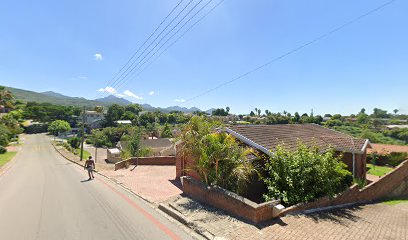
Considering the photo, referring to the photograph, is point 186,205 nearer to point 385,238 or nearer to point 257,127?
point 385,238

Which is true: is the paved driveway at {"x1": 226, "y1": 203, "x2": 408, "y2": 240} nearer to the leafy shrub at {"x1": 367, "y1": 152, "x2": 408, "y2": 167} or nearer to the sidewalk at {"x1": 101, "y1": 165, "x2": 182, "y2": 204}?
the sidewalk at {"x1": 101, "y1": 165, "x2": 182, "y2": 204}

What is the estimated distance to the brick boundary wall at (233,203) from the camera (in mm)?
7902

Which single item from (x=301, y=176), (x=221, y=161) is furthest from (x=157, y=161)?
(x=301, y=176)

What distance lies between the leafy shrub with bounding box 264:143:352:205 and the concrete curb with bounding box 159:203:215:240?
369 centimetres

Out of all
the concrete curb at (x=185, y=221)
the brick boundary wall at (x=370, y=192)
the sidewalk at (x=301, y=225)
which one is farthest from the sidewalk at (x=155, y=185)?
the brick boundary wall at (x=370, y=192)

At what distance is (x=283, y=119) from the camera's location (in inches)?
3452

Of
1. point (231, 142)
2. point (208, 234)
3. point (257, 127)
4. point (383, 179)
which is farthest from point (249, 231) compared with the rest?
point (383, 179)

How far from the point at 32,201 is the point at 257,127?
12.4 meters

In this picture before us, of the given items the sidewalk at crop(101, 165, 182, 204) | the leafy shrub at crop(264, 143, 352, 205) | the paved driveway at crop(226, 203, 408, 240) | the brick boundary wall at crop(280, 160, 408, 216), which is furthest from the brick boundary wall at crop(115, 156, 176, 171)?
the paved driveway at crop(226, 203, 408, 240)

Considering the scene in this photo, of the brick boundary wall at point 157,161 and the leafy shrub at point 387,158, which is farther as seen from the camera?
the leafy shrub at point 387,158

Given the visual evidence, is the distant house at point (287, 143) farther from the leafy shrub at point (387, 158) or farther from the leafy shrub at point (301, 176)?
the leafy shrub at point (387, 158)

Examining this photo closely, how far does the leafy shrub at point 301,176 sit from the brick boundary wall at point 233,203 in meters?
2.03

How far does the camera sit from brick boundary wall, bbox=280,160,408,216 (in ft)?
32.7

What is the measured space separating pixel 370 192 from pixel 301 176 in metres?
7.28
